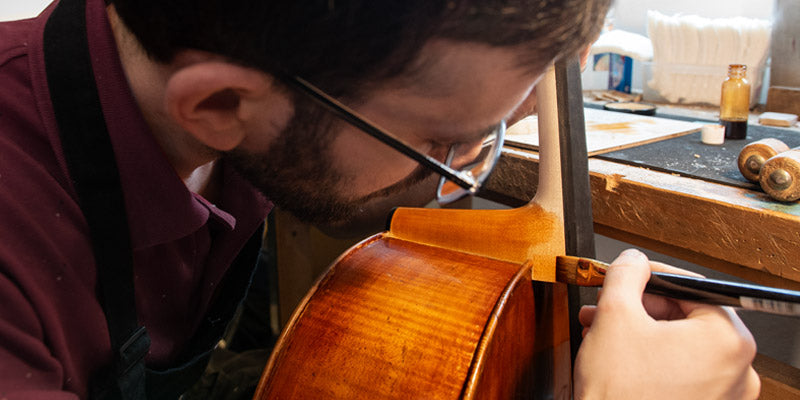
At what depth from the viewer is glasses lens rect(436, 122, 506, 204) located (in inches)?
25.3

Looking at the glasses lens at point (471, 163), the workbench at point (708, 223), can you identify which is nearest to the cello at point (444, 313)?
the glasses lens at point (471, 163)

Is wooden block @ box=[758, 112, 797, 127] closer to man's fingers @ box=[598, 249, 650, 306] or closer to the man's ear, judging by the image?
man's fingers @ box=[598, 249, 650, 306]

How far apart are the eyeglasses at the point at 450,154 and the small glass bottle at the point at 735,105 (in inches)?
37.7

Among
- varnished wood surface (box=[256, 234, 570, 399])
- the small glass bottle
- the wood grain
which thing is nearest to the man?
varnished wood surface (box=[256, 234, 570, 399])

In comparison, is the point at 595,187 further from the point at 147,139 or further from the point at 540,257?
the point at 147,139

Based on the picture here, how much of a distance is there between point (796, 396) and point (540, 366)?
15.0 inches

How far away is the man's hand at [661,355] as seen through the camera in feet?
1.81

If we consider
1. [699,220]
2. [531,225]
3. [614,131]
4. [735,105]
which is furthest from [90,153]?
[735,105]

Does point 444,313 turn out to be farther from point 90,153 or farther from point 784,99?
point 784,99

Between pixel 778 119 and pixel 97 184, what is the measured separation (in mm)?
1623

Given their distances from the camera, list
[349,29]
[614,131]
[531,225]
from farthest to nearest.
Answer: [614,131] → [531,225] → [349,29]

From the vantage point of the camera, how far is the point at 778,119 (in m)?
1.51

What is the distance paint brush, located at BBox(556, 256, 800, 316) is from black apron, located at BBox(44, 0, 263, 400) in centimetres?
54

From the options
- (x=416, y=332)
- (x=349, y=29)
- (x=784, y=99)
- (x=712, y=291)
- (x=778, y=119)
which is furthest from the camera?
(x=784, y=99)
